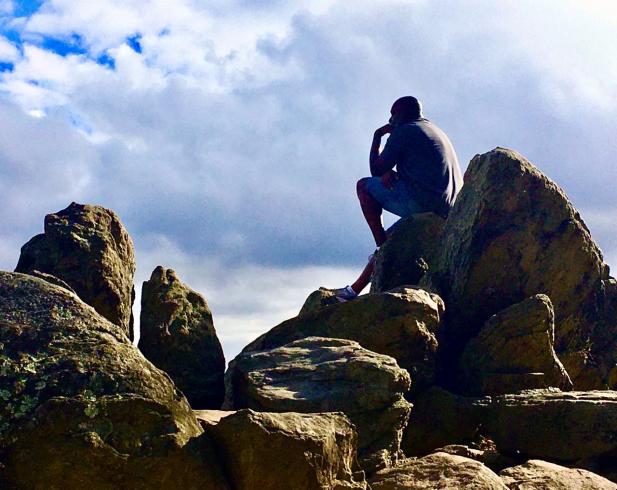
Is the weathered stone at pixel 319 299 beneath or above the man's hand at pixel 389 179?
beneath

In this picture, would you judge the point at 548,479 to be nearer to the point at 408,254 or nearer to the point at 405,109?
the point at 408,254

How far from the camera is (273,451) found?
5.95 meters

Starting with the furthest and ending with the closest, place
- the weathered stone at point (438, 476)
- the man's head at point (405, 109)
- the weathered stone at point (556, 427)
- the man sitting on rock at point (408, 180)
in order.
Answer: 1. the man's head at point (405, 109)
2. the man sitting on rock at point (408, 180)
3. the weathered stone at point (556, 427)
4. the weathered stone at point (438, 476)

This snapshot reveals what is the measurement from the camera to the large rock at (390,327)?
10.3 m

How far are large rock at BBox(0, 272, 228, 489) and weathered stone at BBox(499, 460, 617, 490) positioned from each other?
3.05 m

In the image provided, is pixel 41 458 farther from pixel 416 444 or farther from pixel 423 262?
pixel 423 262

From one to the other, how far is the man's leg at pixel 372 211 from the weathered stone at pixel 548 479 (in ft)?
25.1

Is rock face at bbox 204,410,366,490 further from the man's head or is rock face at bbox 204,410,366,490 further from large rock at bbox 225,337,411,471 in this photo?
the man's head

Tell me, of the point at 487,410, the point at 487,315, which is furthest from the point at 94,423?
the point at 487,315

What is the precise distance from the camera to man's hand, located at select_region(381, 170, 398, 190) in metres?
15.2

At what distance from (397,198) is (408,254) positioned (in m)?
2.09

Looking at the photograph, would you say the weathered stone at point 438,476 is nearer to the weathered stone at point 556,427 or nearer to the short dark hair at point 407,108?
the weathered stone at point 556,427

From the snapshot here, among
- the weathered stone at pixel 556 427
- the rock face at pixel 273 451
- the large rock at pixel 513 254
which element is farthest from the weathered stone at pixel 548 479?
the large rock at pixel 513 254

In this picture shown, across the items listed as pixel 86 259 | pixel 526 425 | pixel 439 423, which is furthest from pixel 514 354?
pixel 86 259
